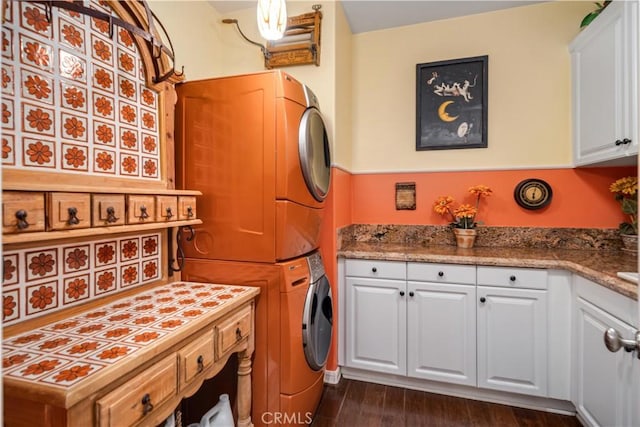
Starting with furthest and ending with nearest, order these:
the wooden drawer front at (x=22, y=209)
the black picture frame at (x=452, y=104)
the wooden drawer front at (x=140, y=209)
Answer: the black picture frame at (x=452, y=104) → the wooden drawer front at (x=140, y=209) → the wooden drawer front at (x=22, y=209)

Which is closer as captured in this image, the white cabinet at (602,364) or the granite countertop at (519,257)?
the white cabinet at (602,364)

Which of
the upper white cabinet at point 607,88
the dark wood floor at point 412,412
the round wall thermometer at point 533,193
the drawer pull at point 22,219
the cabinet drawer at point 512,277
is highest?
the upper white cabinet at point 607,88

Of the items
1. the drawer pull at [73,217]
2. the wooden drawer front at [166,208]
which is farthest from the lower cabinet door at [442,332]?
the drawer pull at [73,217]

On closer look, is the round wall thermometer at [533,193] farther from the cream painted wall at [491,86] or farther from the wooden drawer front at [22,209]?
the wooden drawer front at [22,209]

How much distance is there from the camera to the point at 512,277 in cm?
198

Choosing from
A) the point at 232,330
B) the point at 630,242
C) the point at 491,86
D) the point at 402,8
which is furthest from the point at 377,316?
the point at 402,8

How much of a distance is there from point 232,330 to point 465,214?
183cm

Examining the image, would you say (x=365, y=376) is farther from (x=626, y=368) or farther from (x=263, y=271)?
(x=626, y=368)

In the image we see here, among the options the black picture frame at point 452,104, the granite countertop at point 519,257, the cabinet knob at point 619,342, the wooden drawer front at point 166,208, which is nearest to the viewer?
the cabinet knob at point 619,342

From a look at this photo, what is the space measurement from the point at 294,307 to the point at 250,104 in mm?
1039

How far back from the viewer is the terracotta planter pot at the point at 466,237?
2395mm

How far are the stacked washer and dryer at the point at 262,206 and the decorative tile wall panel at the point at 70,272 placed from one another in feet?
0.95

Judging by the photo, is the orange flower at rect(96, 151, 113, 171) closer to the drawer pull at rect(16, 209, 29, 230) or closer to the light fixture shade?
the drawer pull at rect(16, 209, 29, 230)

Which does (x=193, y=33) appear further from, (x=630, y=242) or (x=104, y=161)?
(x=630, y=242)
